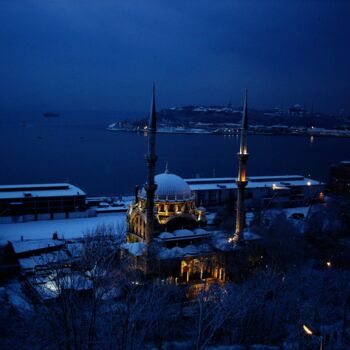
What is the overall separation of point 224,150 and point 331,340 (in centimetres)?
6024

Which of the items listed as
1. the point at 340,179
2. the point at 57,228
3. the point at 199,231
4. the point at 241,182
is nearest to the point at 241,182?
the point at 241,182

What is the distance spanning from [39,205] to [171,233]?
9.15m

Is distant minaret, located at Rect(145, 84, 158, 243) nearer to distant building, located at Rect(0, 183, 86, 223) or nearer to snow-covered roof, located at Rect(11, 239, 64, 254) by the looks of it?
snow-covered roof, located at Rect(11, 239, 64, 254)

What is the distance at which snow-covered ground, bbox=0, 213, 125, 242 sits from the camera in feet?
60.9

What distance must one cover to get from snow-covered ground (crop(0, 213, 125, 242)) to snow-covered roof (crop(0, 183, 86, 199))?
211cm

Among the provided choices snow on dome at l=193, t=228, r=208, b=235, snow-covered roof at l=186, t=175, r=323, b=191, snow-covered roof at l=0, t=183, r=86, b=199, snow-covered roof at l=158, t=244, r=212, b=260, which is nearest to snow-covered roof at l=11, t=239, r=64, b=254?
snow-covered roof at l=158, t=244, r=212, b=260

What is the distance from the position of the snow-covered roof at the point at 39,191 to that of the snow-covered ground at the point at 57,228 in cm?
211

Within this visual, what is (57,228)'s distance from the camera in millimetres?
19859

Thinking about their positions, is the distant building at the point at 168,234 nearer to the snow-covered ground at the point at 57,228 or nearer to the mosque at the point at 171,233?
the mosque at the point at 171,233

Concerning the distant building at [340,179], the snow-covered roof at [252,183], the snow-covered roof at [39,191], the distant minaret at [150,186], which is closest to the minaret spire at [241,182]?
the distant minaret at [150,186]

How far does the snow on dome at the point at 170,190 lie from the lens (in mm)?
17656

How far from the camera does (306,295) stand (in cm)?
1171

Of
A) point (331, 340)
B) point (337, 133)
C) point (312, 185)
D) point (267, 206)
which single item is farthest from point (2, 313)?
point (337, 133)

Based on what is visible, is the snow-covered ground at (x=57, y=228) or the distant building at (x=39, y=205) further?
the distant building at (x=39, y=205)
